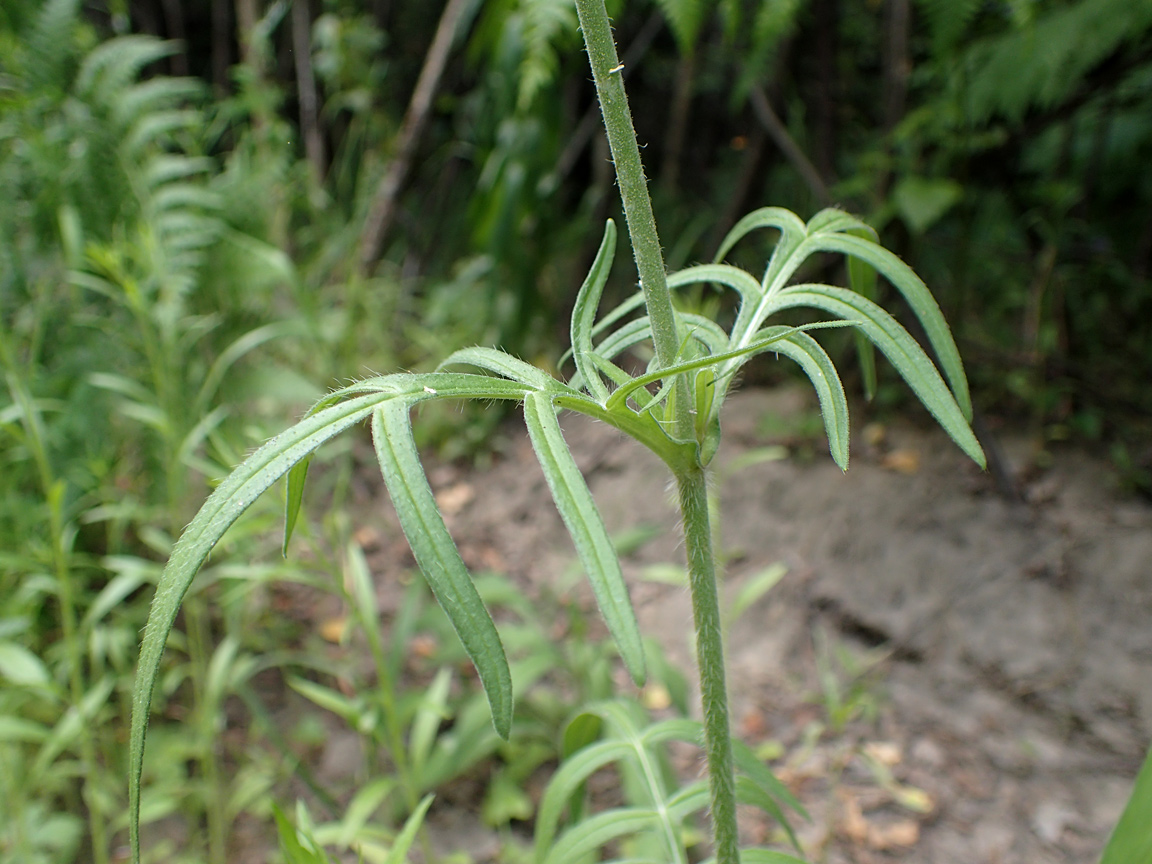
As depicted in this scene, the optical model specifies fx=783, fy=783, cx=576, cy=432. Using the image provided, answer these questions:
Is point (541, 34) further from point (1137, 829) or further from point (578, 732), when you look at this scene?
point (1137, 829)

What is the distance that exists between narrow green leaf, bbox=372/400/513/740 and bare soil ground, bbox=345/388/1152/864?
89 centimetres

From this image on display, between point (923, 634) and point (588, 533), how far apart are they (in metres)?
1.31

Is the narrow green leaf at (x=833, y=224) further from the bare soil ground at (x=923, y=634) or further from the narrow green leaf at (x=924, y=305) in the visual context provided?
the bare soil ground at (x=923, y=634)

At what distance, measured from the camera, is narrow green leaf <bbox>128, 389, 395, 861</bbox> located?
327 millimetres

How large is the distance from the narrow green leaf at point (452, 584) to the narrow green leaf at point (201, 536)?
0.13 feet

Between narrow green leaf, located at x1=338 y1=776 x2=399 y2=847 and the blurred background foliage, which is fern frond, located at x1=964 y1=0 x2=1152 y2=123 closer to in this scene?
the blurred background foliage

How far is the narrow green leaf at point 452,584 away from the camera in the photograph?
1.09 feet

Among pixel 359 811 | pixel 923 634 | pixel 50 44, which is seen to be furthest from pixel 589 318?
pixel 50 44

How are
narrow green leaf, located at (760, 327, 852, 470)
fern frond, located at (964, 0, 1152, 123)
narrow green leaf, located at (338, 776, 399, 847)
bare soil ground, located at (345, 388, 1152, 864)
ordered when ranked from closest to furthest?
narrow green leaf, located at (760, 327, 852, 470) → narrow green leaf, located at (338, 776, 399, 847) → bare soil ground, located at (345, 388, 1152, 864) → fern frond, located at (964, 0, 1152, 123)

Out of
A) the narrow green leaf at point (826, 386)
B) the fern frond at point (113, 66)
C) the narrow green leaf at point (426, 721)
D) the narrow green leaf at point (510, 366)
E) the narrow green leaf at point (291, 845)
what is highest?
the fern frond at point (113, 66)

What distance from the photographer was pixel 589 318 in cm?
48

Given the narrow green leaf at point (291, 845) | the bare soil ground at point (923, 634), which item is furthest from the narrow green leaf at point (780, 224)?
the bare soil ground at point (923, 634)

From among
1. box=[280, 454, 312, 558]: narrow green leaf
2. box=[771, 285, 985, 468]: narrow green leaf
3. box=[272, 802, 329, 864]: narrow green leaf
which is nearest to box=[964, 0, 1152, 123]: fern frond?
box=[771, 285, 985, 468]: narrow green leaf

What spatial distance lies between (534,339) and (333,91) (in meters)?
1.21
